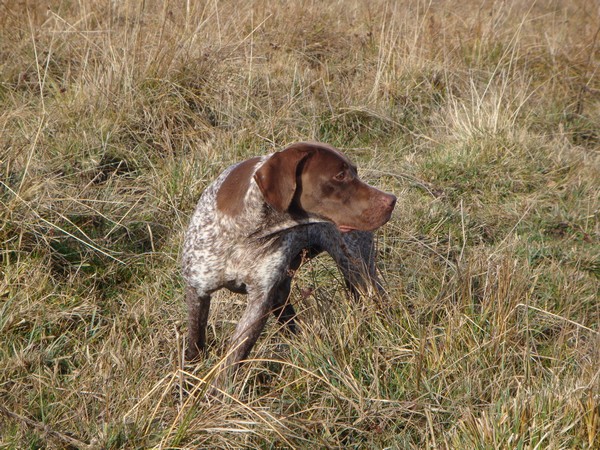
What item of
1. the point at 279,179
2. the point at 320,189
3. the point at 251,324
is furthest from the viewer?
the point at 251,324

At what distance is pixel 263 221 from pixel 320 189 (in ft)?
0.92

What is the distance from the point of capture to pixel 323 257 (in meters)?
4.94

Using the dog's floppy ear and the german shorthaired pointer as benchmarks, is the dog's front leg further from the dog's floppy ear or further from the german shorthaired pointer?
the dog's floppy ear

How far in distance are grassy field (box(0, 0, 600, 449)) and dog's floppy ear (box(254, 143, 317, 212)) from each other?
16.9 inches

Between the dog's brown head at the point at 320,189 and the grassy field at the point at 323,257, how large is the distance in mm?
374

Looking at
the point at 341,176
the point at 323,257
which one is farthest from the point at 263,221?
the point at 323,257

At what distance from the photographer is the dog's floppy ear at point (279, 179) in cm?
342

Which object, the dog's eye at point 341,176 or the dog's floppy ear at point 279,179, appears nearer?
the dog's floppy ear at point 279,179

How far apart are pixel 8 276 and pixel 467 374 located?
2.21m

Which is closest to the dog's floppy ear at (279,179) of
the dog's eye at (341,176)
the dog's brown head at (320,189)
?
the dog's brown head at (320,189)

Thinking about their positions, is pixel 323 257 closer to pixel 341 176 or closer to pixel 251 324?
pixel 251 324

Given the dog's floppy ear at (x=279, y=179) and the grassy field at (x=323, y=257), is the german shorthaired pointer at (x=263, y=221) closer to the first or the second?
the dog's floppy ear at (x=279, y=179)

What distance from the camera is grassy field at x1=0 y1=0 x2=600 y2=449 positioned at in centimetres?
329

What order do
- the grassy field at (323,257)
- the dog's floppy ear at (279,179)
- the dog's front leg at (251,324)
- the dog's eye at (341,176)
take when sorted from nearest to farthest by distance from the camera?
the grassy field at (323,257) < the dog's floppy ear at (279,179) < the dog's eye at (341,176) < the dog's front leg at (251,324)
